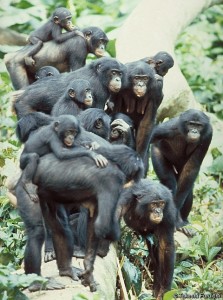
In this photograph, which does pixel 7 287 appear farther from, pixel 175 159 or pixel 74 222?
pixel 175 159

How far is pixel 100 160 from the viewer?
26.7 ft

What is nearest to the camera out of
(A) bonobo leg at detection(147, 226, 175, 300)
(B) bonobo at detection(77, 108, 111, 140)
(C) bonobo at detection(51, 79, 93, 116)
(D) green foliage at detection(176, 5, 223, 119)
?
(A) bonobo leg at detection(147, 226, 175, 300)

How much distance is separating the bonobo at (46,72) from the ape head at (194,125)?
2000 millimetres

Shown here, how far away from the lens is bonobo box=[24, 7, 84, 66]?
12.9 m

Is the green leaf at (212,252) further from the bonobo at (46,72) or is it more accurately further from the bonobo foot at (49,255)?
the bonobo at (46,72)

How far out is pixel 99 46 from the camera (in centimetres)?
1266

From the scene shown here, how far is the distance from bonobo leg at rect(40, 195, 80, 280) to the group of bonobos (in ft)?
0.03

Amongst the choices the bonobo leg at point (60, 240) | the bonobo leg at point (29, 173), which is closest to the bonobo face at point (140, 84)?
the bonobo leg at point (60, 240)

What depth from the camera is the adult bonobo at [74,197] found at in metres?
8.04

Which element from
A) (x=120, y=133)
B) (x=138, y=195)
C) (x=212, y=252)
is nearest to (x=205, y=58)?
(x=212, y=252)

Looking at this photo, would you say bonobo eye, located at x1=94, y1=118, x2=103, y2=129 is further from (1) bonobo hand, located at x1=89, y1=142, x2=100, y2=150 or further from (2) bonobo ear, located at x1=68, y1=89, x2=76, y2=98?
(1) bonobo hand, located at x1=89, y1=142, x2=100, y2=150

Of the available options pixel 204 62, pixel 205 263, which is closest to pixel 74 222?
pixel 205 263

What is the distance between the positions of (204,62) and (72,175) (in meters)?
13.3

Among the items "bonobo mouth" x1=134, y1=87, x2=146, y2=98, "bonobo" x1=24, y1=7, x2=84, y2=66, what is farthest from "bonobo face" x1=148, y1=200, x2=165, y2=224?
"bonobo" x1=24, y1=7, x2=84, y2=66
